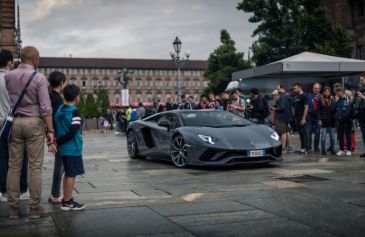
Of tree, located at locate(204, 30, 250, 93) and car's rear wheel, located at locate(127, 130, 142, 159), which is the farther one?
tree, located at locate(204, 30, 250, 93)

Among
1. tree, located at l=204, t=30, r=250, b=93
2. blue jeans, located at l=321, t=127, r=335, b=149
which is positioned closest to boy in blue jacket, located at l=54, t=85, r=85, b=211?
blue jeans, located at l=321, t=127, r=335, b=149

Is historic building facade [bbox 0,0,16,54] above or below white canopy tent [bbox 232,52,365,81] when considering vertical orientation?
above

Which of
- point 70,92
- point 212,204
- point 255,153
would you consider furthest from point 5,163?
point 255,153

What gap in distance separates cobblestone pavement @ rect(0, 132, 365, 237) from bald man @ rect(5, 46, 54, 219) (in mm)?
291

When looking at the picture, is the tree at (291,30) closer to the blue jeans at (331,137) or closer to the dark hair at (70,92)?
the blue jeans at (331,137)

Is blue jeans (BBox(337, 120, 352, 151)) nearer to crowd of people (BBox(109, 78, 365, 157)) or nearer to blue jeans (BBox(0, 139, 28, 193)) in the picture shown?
crowd of people (BBox(109, 78, 365, 157))

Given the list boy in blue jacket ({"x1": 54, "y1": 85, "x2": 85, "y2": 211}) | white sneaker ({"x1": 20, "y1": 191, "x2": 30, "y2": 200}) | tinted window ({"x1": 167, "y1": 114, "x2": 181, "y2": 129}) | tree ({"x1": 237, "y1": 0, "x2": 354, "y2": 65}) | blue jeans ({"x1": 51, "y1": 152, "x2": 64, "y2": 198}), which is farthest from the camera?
tree ({"x1": 237, "y1": 0, "x2": 354, "y2": 65})

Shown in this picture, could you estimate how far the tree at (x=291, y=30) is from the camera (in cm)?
4256

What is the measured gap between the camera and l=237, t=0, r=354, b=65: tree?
42.6 metres

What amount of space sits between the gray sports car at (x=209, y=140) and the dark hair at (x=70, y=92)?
13.6ft

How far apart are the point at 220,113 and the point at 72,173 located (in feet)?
18.8

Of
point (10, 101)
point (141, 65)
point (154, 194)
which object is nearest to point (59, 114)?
point (10, 101)

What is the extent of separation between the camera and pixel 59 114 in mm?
6305

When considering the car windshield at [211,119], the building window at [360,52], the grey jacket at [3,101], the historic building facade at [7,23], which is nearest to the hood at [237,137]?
the car windshield at [211,119]
